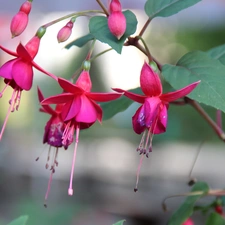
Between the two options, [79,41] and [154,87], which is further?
[79,41]

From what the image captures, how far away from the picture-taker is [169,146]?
13.0ft

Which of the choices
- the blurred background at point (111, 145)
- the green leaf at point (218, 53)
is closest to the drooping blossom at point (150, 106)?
the green leaf at point (218, 53)

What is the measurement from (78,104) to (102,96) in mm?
33

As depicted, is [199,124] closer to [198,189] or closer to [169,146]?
[169,146]

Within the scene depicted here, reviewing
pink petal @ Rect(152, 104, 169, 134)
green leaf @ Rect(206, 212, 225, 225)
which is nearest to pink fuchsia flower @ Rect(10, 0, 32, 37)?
pink petal @ Rect(152, 104, 169, 134)

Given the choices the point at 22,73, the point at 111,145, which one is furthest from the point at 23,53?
the point at 111,145

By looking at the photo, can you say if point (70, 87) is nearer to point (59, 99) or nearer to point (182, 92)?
point (59, 99)

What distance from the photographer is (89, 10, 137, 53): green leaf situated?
0.67 metres

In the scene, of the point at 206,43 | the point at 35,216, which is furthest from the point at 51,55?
the point at 35,216

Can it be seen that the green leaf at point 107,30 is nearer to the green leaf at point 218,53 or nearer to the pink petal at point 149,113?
the pink petal at point 149,113

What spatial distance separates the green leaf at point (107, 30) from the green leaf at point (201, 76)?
0.28ft

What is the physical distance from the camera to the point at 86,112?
2.23 ft

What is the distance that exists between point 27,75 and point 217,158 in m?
3.63

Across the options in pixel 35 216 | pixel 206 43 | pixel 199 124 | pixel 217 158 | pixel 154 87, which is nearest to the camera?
pixel 154 87
